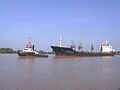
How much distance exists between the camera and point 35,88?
7664 millimetres

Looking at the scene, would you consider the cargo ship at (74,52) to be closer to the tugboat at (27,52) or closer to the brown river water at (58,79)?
the tugboat at (27,52)

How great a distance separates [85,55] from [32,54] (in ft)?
89.7

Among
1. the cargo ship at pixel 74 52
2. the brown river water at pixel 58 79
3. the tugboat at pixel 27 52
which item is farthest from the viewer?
the cargo ship at pixel 74 52

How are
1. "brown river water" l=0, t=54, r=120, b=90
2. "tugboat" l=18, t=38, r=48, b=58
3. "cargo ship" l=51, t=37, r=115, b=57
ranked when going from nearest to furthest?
"brown river water" l=0, t=54, r=120, b=90 < "tugboat" l=18, t=38, r=48, b=58 < "cargo ship" l=51, t=37, r=115, b=57

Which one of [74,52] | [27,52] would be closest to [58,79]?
[27,52]

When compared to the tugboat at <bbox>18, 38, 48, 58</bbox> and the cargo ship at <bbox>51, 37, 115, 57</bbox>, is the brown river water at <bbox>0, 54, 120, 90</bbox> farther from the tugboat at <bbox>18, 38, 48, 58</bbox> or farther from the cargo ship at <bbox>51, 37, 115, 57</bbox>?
the cargo ship at <bbox>51, 37, 115, 57</bbox>

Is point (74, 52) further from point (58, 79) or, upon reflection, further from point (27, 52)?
point (58, 79)

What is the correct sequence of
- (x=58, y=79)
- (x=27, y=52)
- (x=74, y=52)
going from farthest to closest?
1. (x=74, y=52)
2. (x=27, y=52)
3. (x=58, y=79)

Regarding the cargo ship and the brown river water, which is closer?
the brown river water

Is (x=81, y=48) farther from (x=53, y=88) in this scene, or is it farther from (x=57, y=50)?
(x=53, y=88)

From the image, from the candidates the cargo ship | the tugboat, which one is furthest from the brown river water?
the cargo ship

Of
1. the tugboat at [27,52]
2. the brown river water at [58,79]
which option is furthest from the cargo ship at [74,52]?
the brown river water at [58,79]

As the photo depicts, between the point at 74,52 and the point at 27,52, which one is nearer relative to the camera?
the point at 27,52

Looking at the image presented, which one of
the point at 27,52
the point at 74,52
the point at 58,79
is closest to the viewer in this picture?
the point at 58,79
